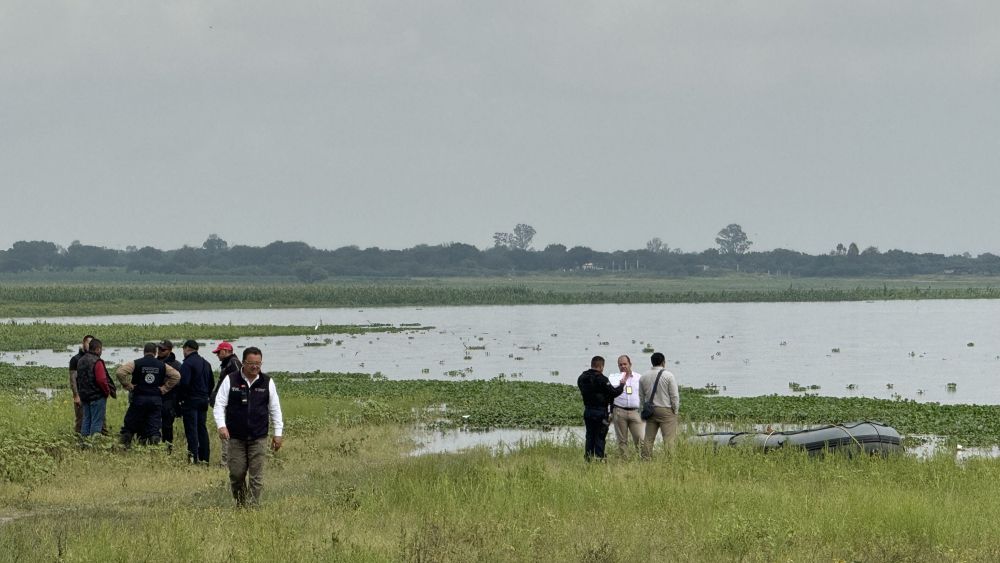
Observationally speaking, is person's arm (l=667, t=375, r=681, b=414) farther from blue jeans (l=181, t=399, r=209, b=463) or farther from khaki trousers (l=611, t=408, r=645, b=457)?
blue jeans (l=181, t=399, r=209, b=463)

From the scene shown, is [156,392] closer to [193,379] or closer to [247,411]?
[193,379]

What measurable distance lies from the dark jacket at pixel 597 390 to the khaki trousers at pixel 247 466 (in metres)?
6.13

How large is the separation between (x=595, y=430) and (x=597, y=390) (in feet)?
2.58

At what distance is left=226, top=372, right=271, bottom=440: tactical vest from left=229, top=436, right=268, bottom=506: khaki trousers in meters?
0.17

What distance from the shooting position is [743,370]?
5031 centimetres

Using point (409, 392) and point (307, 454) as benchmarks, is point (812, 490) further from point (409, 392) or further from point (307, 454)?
point (409, 392)

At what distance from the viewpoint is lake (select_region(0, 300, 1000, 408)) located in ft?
152

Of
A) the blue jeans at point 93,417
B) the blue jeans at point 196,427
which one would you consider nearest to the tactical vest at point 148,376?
the blue jeans at point 196,427

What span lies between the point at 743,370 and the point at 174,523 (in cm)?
3938

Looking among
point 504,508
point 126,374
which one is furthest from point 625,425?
point 126,374

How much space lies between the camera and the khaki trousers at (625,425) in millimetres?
20172

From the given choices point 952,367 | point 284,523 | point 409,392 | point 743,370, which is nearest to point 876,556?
point 284,523

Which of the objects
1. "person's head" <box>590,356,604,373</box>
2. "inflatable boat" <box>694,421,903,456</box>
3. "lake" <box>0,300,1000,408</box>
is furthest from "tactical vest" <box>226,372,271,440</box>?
"lake" <box>0,300,1000,408</box>

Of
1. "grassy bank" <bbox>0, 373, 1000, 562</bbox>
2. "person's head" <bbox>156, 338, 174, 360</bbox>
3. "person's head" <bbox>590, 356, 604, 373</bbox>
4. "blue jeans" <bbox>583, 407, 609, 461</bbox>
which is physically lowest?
"grassy bank" <bbox>0, 373, 1000, 562</bbox>
